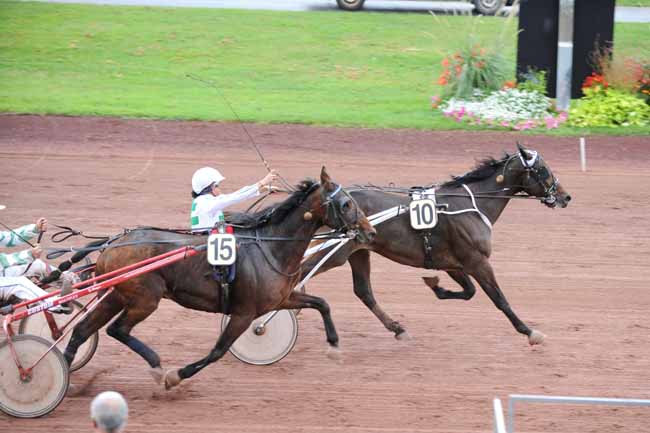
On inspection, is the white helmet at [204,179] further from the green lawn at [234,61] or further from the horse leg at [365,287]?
the green lawn at [234,61]

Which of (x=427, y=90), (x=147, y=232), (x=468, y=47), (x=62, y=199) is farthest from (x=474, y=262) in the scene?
(x=427, y=90)

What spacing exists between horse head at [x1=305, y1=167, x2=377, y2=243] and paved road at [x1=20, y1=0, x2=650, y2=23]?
17.1m

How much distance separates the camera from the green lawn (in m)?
17.2

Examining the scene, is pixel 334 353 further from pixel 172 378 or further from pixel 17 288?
pixel 17 288

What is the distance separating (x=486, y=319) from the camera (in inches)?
372

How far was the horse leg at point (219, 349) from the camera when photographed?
7359 mm

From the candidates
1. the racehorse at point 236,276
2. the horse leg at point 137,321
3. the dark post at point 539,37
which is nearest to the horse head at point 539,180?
the racehorse at point 236,276

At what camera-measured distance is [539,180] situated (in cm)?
893

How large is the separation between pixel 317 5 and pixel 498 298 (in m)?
17.3

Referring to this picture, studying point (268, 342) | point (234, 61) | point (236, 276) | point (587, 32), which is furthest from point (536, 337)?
point (234, 61)

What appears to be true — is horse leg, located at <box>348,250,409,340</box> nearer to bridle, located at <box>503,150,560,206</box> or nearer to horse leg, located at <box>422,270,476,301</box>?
horse leg, located at <box>422,270,476,301</box>

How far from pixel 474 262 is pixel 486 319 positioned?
98 cm

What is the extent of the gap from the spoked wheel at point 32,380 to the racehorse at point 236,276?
36cm

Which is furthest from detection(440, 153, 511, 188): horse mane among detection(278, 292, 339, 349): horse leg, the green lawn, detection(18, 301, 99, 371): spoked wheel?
the green lawn
